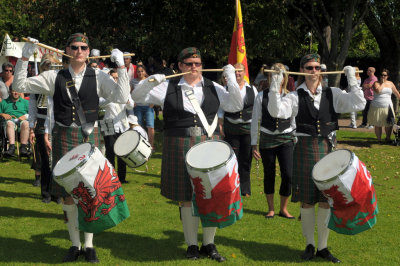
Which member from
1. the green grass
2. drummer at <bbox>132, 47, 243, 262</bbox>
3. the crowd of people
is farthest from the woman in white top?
drummer at <bbox>132, 47, 243, 262</bbox>

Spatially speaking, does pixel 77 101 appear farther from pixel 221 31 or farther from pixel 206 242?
pixel 221 31

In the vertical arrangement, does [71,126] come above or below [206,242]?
above

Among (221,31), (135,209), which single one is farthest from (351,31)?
(135,209)

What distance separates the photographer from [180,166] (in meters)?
5.68

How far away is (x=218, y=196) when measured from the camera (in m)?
5.07

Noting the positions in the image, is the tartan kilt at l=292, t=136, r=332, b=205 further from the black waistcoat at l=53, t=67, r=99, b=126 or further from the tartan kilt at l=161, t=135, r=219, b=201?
the black waistcoat at l=53, t=67, r=99, b=126

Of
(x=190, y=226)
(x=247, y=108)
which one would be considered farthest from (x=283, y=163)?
(x=190, y=226)

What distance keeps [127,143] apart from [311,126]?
285cm

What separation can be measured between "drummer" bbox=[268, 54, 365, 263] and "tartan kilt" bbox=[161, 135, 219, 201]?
98 cm

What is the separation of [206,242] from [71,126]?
187 cm

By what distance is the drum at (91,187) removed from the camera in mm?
5039

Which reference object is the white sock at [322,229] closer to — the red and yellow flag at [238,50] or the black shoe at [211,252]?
the black shoe at [211,252]

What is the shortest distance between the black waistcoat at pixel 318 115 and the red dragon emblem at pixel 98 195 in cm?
214

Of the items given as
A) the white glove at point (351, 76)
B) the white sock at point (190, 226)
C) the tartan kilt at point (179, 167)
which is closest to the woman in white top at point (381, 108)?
the white glove at point (351, 76)
